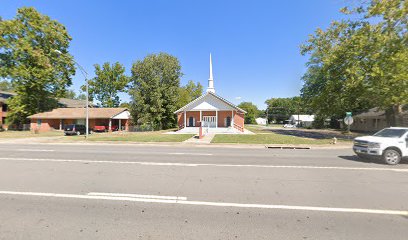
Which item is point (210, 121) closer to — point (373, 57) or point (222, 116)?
point (222, 116)

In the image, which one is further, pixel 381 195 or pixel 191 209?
pixel 381 195

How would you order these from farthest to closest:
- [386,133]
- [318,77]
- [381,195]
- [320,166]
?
[318,77] < [386,133] < [320,166] < [381,195]

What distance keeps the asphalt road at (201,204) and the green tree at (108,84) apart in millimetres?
55529

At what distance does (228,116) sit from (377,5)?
856 inches

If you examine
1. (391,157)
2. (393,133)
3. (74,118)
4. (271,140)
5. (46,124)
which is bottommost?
(391,157)

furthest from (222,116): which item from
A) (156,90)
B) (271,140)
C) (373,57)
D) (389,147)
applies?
(389,147)

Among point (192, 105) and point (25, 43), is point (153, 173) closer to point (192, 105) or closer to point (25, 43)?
point (192, 105)

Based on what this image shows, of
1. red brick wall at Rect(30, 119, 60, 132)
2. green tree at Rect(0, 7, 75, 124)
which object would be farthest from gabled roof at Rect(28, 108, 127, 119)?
green tree at Rect(0, 7, 75, 124)

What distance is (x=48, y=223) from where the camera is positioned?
12.5 ft

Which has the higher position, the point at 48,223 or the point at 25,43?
the point at 25,43

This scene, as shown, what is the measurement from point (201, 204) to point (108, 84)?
6149cm

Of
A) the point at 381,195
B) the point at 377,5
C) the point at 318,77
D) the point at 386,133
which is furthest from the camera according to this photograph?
the point at 318,77

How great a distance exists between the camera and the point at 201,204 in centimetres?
473

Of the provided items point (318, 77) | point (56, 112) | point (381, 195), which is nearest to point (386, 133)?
point (381, 195)
